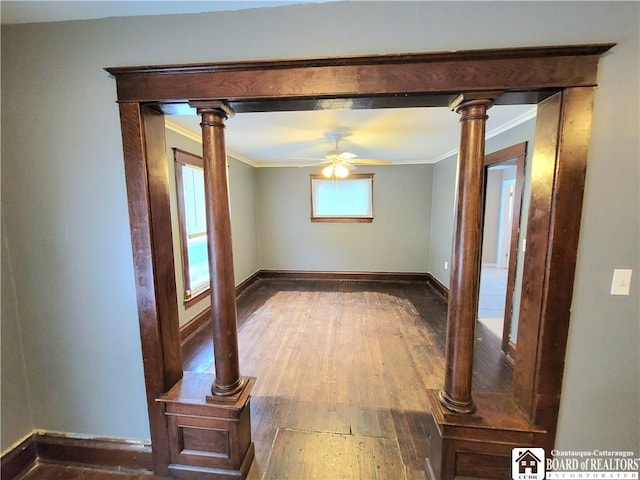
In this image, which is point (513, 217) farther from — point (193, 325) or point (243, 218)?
point (243, 218)

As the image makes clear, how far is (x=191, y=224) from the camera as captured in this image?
3.23 meters

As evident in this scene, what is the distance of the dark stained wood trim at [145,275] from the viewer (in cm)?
133

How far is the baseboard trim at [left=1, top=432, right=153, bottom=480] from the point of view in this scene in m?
1.55

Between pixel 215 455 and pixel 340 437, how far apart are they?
77cm

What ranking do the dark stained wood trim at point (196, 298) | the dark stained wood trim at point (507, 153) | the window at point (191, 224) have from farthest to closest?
the dark stained wood trim at point (196, 298)
the window at point (191, 224)
the dark stained wood trim at point (507, 153)

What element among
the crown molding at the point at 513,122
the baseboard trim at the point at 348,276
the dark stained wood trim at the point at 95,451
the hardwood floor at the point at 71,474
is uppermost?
the crown molding at the point at 513,122

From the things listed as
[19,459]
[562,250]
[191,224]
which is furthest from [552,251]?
[191,224]

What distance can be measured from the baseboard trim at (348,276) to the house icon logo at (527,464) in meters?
3.89

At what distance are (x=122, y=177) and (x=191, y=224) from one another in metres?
1.93

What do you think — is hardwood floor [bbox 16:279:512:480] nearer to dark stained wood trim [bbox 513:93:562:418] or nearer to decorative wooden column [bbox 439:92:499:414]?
decorative wooden column [bbox 439:92:499:414]

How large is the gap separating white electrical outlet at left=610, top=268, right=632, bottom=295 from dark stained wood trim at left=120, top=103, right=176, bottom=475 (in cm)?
217

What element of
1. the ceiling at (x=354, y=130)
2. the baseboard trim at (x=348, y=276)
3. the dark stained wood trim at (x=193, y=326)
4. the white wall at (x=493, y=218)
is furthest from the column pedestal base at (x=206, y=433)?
the white wall at (x=493, y=218)

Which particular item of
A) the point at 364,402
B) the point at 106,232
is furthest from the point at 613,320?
the point at 106,232

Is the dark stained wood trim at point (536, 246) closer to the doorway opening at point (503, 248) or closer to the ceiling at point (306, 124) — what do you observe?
the ceiling at point (306, 124)
